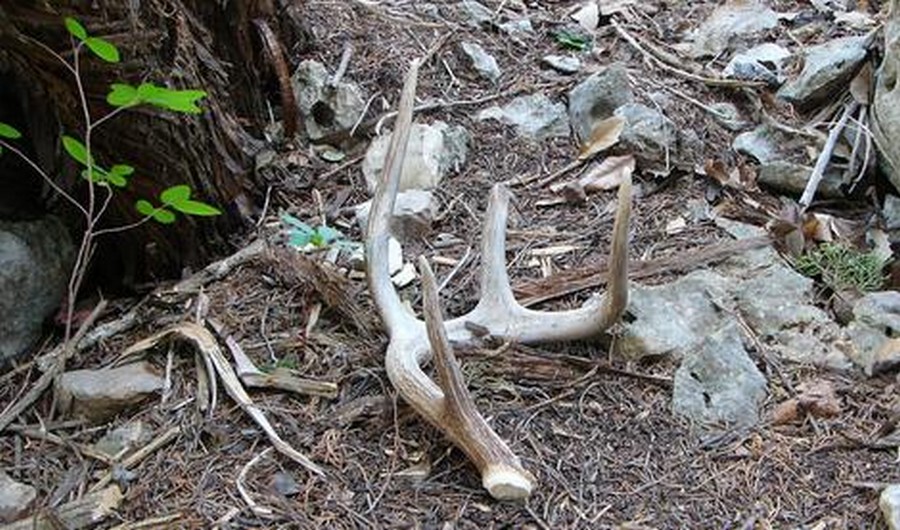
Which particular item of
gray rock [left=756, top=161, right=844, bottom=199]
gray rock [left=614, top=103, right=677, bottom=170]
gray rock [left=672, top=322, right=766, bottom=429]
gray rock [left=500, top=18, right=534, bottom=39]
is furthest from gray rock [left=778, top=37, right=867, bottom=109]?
gray rock [left=672, top=322, right=766, bottom=429]

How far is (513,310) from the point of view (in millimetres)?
2633

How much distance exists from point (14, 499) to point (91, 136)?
967 mm

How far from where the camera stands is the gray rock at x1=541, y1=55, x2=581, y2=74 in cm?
382

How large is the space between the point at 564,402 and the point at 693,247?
0.77 m

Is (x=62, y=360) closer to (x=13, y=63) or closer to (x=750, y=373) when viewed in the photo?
(x=13, y=63)

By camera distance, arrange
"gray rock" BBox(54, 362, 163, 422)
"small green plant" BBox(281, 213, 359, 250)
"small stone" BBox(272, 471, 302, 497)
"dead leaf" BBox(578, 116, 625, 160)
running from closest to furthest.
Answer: "small stone" BBox(272, 471, 302, 497) → "gray rock" BBox(54, 362, 163, 422) → "small green plant" BBox(281, 213, 359, 250) → "dead leaf" BBox(578, 116, 625, 160)

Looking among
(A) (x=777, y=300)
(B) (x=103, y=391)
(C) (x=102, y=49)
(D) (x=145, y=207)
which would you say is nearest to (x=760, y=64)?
(A) (x=777, y=300)

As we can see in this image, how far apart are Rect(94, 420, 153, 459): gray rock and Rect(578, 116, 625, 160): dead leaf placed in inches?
65.9

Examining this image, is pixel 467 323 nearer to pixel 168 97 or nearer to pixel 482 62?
pixel 168 97

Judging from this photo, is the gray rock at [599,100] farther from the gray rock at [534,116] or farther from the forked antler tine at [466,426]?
the forked antler tine at [466,426]

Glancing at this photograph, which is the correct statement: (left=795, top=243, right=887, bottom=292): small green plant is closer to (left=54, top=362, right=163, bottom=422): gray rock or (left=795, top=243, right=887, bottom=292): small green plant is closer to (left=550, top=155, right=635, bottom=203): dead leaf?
(left=550, top=155, right=635, bottom=203): dead leaf

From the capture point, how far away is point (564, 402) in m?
2.51

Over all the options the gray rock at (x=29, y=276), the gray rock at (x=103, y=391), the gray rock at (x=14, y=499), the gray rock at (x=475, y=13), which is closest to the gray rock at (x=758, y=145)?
the gray rock at (x=475, y=13)

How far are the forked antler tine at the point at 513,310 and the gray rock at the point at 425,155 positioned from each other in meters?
0.59
